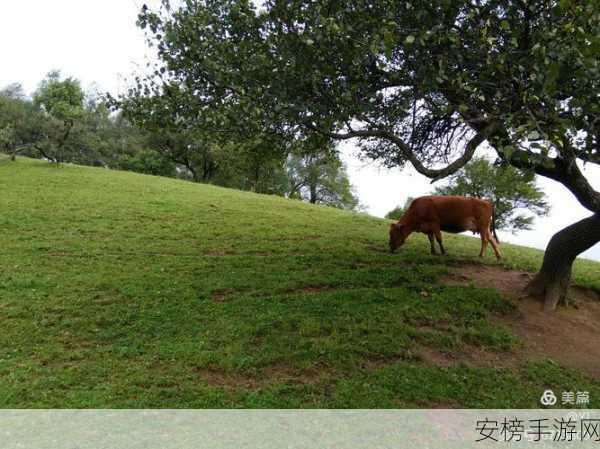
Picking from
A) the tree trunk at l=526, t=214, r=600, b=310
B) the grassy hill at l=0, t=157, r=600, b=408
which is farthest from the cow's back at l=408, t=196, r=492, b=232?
the tree trunk at l=526, t=214, r=600, b=310

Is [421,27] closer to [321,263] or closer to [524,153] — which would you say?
[524,153]

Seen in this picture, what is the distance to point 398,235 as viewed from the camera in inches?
494

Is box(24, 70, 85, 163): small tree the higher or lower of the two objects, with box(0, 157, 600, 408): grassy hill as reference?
higher

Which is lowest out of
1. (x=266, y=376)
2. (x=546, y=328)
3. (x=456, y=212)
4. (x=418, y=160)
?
(x=266, y=376)

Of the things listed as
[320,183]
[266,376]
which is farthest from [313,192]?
[266,376]

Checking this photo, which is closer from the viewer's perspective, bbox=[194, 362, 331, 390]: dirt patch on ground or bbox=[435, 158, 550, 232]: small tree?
bbox=[194, 362, 331, 390]: dirt patch on ground

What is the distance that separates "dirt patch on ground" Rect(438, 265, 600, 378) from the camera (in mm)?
6691

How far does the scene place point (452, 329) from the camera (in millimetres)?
7398

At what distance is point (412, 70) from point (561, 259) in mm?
5215

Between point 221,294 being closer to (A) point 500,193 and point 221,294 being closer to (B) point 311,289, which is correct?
(B) point 311,289

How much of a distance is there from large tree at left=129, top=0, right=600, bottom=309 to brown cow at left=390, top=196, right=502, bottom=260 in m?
3.07

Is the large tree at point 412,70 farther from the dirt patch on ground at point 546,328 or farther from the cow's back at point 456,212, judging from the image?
the cow's back at point 456,212

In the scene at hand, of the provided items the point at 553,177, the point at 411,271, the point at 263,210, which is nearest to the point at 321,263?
the point at 411,271

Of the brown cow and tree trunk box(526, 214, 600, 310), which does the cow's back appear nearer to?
the brown cow
